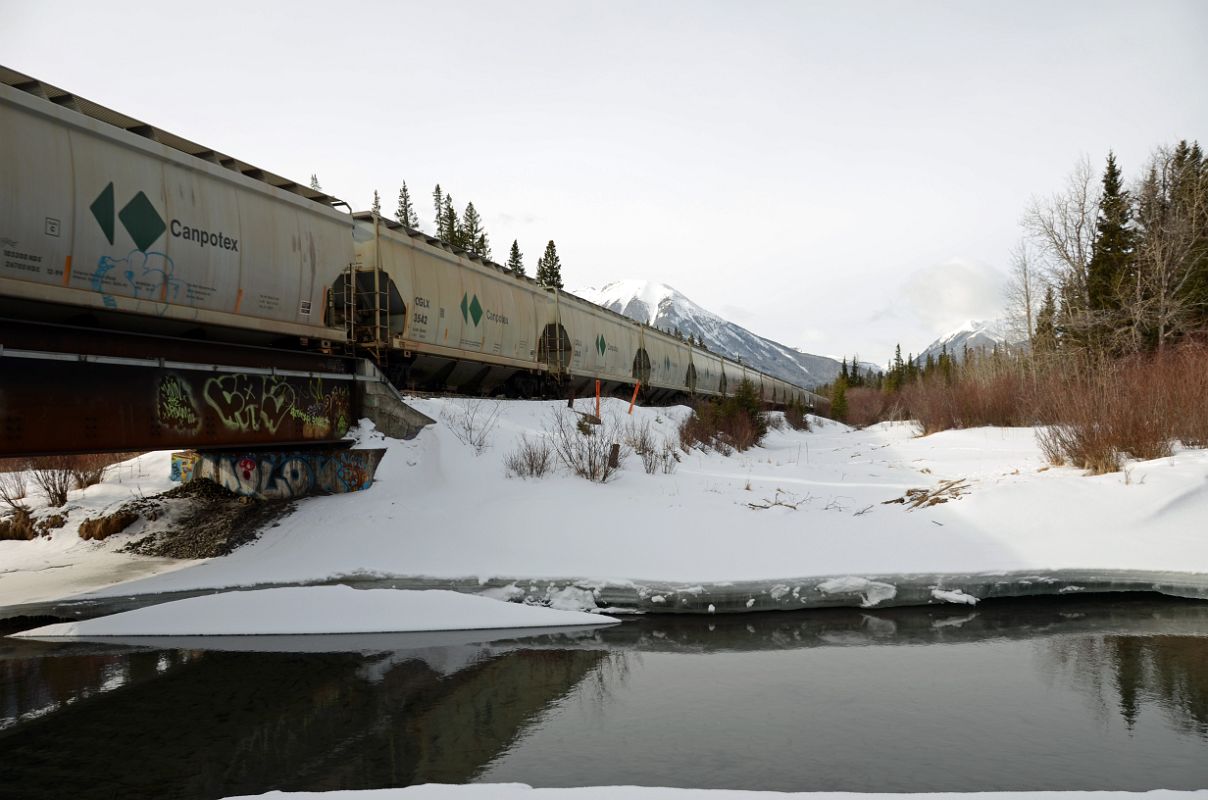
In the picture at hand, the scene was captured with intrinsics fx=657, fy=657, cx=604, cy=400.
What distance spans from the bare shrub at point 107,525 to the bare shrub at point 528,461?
6.27 meters

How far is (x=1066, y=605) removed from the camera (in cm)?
834

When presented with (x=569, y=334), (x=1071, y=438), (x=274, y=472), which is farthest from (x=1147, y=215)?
(x=274, y=472)

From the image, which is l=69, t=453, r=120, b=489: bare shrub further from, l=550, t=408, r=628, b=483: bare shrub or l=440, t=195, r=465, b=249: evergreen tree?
l=440, t=195, r=465, b=249: evergreen tree

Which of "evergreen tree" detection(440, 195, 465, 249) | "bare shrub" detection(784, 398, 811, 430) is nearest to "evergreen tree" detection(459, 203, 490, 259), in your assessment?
"evergreen tree" detection(440, 195, 465, 249)

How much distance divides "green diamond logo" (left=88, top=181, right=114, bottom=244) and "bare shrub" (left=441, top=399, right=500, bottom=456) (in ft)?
21.3

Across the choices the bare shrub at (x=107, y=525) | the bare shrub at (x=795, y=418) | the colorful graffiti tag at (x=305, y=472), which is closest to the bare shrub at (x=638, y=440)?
the colorful graffiti tag at (x=305, y=472)

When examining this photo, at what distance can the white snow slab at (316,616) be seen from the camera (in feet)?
25.3

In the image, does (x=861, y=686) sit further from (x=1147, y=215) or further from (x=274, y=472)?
(x=1147, y=215)

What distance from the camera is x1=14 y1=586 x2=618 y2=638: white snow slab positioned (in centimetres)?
773

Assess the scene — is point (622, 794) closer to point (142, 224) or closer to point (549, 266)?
point (142, 224)

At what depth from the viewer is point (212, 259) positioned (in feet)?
27.3

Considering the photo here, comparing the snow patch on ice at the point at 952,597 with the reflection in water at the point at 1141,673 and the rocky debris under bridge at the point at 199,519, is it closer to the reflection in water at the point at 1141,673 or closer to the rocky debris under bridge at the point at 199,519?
the reflection in water at the point at 1141,673

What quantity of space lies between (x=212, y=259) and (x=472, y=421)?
5618 mm

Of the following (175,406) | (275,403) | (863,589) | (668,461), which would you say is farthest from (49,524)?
(863,589)
